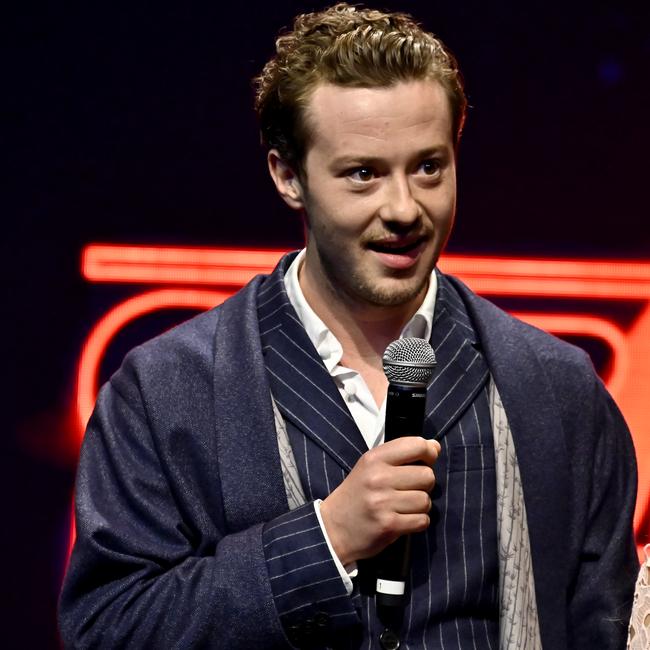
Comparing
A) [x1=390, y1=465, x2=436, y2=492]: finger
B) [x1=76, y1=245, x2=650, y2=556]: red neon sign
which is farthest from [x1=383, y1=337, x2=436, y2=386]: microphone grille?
[x1=76, y1=245, x2=650, y2=556]: red neon sign

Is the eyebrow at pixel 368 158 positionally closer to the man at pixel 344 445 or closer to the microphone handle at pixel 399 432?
the man at pixel 344 445

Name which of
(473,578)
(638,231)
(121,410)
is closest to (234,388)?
(121,410)

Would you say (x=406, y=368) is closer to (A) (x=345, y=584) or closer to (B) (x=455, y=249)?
(A) (x=345, y=584)

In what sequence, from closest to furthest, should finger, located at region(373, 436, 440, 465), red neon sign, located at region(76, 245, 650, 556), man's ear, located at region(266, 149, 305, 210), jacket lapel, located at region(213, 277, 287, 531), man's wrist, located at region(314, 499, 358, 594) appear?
finger, located at region(373, 436, 440, 465) < man's wrist, located at region(314, 499, 358, 594) < jacket lapel, located at region(213, 277, 287, 531) < man's ear, located at region(266, 149, 305, 210) < red neon sign, located at region(76, 245, 650, 556)

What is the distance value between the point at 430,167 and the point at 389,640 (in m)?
0.71

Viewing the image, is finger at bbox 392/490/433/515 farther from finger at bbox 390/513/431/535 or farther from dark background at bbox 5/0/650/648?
dark background at bbox 5/0/650/648

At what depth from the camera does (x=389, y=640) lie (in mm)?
1941

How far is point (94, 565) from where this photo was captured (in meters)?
1.98

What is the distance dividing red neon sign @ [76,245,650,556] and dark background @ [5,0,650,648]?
0.10 ft

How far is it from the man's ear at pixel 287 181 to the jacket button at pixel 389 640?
69 centimetres

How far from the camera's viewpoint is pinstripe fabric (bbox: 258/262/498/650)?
6.26 feet

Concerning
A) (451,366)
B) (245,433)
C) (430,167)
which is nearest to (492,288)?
(451,366)

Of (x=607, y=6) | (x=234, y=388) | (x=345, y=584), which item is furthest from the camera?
(x=607, y=6)

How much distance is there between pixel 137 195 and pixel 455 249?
2.27 ft
